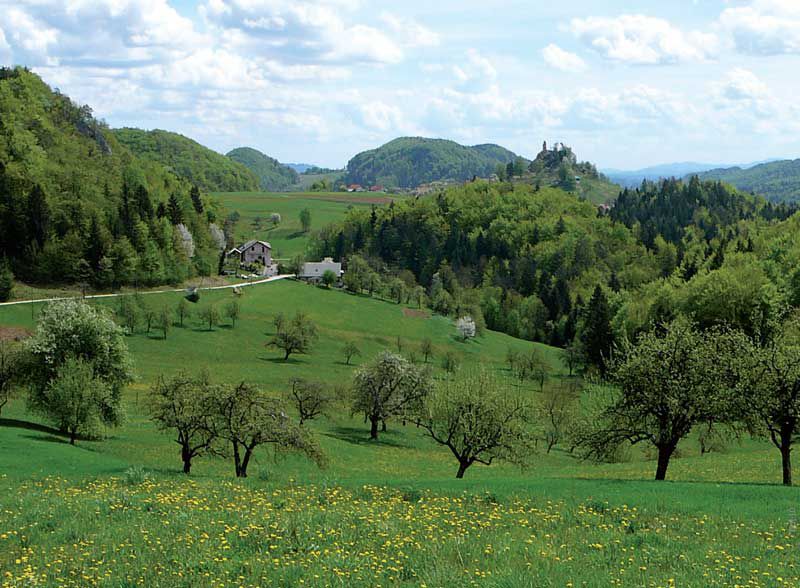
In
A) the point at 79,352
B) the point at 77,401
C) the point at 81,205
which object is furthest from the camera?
the point at 81,205

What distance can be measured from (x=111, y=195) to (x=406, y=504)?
13743 centimetres

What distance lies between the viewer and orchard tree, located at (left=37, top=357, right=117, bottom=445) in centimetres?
4806

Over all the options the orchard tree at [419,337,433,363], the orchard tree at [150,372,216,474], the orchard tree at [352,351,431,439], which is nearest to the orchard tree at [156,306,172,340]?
the orchard tree at [419,337,433,363]

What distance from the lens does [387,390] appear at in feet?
234

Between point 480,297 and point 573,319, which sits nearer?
point 573,319

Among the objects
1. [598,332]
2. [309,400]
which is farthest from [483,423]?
[598,332]

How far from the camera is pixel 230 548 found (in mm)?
15008

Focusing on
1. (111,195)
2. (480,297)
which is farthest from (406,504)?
(480,297)

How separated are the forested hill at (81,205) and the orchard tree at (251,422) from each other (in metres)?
93.0

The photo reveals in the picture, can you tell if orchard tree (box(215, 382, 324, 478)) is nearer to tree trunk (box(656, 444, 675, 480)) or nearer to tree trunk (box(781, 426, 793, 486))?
tree trunk (box(656, 444, 675, 480))

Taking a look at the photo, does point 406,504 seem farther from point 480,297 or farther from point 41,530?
point 480,297

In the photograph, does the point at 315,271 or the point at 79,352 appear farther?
the point at 315,271

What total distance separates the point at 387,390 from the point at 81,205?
8977 cm

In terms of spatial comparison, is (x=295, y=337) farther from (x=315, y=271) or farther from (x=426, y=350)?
(x=315, y=271)
